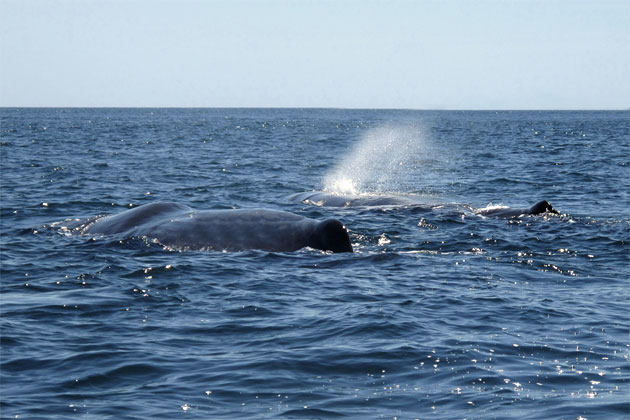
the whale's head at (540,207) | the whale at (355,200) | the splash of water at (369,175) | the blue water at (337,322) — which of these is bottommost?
the splash of water at (369,175)

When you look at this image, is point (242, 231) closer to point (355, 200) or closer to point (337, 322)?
point (337, 322)

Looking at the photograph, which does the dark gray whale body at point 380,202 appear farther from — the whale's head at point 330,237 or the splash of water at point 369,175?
the whale's head at point 330,237

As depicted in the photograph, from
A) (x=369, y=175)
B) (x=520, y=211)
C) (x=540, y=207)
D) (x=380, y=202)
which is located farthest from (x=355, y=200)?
(x=369, y=175)

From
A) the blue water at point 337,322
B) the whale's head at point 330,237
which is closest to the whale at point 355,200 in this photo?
the blue water at point 337,322

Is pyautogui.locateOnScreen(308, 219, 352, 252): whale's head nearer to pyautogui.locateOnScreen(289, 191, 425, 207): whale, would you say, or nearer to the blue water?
the blue water

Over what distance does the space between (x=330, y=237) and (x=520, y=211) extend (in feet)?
23.9

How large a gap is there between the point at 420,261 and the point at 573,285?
2844 mm

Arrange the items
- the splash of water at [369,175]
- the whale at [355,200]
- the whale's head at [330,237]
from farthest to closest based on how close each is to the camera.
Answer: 1. the splash of water at [369,175]
2. the whale at [355,200]
3. the whale's head at [330,237]

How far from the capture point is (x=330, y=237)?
15477mm

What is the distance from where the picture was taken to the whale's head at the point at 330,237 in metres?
15.4

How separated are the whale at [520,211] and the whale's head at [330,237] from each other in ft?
21.8

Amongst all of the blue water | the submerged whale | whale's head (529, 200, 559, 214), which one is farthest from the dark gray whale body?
the submerged whale

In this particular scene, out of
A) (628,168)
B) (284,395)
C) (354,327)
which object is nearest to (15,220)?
(354,327)

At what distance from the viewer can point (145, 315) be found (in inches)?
445
